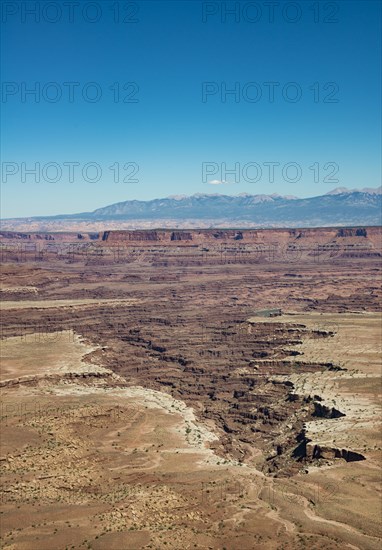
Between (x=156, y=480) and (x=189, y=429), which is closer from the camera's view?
(x=156, y=480)

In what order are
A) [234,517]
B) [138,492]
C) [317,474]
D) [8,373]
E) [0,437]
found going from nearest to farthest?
[234,517]
[138,492]
[317,474]
[0,437]
[8,373]

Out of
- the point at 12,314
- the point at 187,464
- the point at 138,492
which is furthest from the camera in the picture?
the point at 12,314

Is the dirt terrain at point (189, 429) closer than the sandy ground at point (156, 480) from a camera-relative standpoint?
No

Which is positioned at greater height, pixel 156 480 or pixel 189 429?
pixel 156 480

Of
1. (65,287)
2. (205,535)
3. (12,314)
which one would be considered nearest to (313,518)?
(205,535)

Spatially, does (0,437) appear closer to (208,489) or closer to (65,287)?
(208,489)

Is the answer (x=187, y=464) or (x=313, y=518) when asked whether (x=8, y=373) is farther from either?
(x=313, y=518)

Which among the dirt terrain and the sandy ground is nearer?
the sandy ground

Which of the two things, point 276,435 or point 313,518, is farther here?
point 276,435
